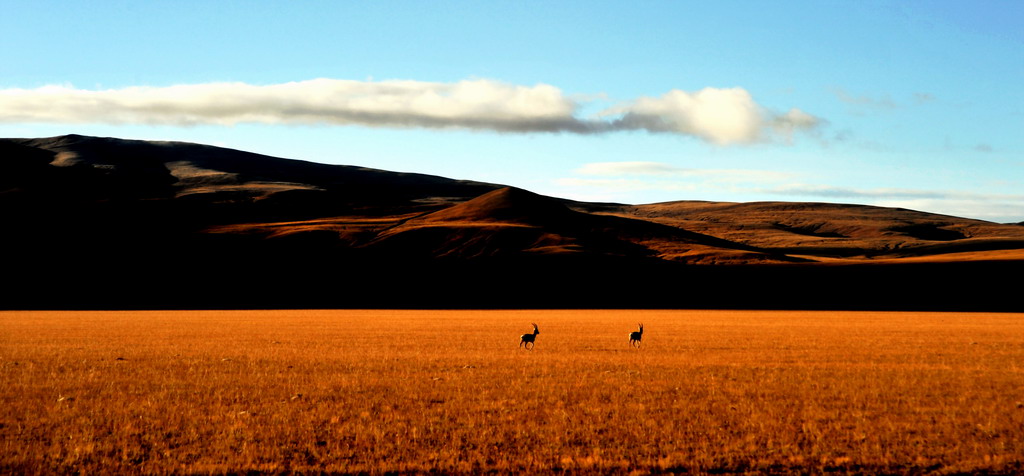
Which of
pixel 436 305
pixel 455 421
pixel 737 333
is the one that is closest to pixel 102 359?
pixel 455 421

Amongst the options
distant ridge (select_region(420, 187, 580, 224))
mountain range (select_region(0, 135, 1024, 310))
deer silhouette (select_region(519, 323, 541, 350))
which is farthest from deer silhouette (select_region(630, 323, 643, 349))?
distant ridge (select_region(420, 187, 580, 224))

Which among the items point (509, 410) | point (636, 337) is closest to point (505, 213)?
point (636, 337)

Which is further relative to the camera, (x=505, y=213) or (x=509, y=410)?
(x=505, y=213)

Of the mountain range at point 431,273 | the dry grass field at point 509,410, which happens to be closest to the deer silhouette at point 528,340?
the dry grass field at point 509,410

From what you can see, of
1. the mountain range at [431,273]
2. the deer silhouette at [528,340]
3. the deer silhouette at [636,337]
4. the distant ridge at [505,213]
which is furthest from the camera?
the distant ridge at [505,213]

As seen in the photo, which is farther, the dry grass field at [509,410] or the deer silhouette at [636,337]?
the deer silhouette at [636,337]

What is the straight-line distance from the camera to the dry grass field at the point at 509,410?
13000 mm

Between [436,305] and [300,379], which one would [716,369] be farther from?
[436,305]

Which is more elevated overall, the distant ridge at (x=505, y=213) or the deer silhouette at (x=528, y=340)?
the distant ridge at (x=505, y=213)

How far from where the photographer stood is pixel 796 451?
13594 mm

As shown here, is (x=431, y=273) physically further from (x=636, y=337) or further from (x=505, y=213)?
(x=636, y=337)

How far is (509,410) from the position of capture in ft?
58.1

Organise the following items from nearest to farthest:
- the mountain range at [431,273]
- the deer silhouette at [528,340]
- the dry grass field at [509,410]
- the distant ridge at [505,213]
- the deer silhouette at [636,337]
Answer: the dry grass field at [509,410] < the deer silhouette at [528,340] < the deer silhouette at [636,337] < the mountain range at [431,273] < the distant ridge at [505,213]

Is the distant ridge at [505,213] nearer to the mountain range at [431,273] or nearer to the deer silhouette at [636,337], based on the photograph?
the mountain range at [431,273]
